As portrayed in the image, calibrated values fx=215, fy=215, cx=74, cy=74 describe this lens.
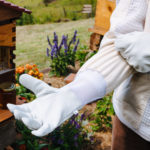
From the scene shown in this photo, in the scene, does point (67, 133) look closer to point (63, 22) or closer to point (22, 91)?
point (22, 91)

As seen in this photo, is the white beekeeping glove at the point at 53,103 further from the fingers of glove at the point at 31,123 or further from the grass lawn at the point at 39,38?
the grass lawn at the point at 39,38

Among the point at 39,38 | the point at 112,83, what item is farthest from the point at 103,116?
the point at 39,38

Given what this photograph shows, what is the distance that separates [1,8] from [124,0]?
93 cm

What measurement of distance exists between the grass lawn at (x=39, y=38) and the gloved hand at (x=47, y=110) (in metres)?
3.60

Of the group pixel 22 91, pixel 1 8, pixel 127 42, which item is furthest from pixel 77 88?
pixel 22 91

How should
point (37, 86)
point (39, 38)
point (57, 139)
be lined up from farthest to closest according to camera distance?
point (39, 38), point (57, 139), point (37, 86)

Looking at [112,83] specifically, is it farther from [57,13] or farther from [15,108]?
[57,13]

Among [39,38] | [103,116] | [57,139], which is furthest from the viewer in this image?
[39,38]

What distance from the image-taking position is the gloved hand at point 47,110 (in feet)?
2.07

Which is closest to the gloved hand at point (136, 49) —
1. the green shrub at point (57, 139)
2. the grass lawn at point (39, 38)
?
the green shrub at point (57, 139)

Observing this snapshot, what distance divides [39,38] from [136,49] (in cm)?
543

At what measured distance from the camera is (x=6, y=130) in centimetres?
191

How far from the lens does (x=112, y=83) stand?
0.79m

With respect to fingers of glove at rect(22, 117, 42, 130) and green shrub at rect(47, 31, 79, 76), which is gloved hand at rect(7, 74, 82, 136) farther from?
green shrub at rect(47, 31, 79, 76)
